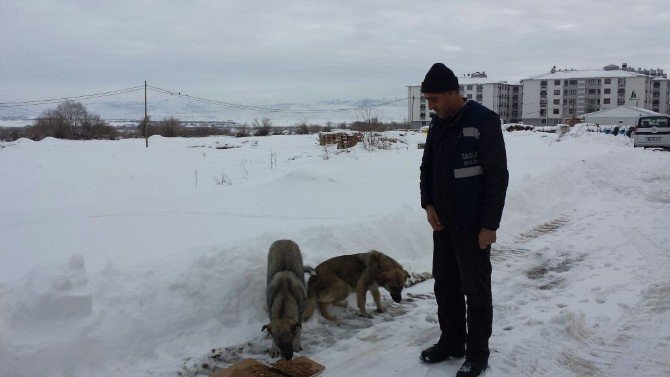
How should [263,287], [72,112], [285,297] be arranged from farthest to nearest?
[72,112] → [263,287] → [285,297]

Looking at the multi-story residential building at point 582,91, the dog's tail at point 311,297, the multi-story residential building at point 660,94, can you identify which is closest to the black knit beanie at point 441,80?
the dog's tail at point 311,297

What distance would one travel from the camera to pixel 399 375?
4039mm

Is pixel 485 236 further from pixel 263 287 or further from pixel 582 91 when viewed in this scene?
pixel 582 91

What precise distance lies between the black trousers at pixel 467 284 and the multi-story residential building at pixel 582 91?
107 meters

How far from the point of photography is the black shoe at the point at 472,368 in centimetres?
388

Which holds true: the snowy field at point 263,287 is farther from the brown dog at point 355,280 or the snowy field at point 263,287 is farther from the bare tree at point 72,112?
the bare tree at point 72,112

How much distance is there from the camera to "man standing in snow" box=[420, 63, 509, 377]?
376cm

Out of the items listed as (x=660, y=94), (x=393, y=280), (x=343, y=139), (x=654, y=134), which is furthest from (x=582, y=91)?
(x=393, y=280)

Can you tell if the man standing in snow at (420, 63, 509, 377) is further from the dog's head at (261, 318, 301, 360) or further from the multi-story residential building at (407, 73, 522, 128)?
the multi-story residential building at (407, 73, 522, 128)

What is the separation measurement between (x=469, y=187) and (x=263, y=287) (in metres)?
2.58

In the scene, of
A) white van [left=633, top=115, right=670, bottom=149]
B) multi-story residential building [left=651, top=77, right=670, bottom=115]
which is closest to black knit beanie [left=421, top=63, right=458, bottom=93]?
white van [left=633, top=115, right=670, bottom=149]

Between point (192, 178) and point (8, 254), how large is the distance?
9.68 meters

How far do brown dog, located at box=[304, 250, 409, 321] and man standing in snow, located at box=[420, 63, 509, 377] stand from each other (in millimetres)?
1334

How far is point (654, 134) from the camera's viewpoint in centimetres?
2794
